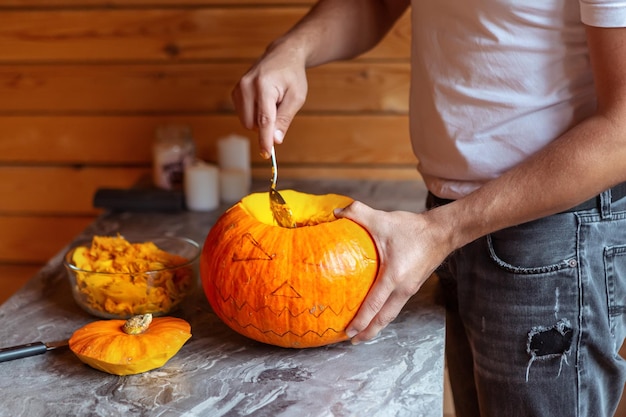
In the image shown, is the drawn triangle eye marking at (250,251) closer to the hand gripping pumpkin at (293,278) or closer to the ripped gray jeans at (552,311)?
the hand gripping pumpkin at (293,278)

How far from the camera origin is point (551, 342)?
1.10 metres

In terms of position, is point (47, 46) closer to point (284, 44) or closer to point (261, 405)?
point (284, 44)

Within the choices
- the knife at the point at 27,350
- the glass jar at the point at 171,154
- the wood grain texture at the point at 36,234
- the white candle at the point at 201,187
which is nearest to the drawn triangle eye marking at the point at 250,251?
the knife at the point at 27,350

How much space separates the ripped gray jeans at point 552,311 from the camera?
1.08 metres

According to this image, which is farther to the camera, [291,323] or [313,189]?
[313,189]

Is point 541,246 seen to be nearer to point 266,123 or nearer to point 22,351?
point 266,123

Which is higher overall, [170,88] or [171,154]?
[170,88]

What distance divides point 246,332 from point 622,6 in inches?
23.7

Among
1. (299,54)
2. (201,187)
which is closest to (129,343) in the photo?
(299,54)

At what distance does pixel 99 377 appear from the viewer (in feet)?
3.40

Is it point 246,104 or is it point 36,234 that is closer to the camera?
point 246,104

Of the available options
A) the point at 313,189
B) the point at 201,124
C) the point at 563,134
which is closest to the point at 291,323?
the point at 563,134

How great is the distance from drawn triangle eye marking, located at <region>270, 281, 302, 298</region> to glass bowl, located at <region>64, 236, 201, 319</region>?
0.76 ft

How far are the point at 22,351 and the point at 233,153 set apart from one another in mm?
900
